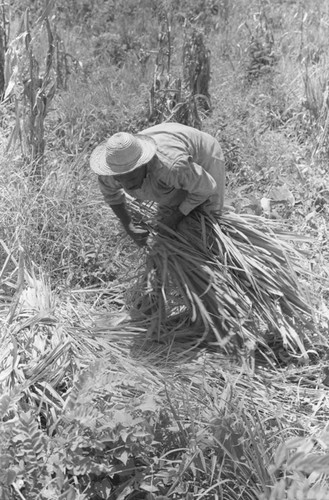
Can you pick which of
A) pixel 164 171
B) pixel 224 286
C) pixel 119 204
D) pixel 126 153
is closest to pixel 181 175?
pixel 164 171

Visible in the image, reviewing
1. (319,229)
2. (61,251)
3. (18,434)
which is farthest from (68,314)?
(319,229)

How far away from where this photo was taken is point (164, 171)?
274 centimetres

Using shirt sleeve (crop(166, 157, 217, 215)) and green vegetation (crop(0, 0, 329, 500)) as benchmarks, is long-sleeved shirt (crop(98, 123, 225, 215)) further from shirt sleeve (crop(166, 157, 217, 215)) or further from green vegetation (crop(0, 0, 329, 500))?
green vegetation (crop(0, 0, 329, 500))

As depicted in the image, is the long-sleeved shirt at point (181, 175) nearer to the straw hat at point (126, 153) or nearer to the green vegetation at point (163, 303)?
the straw hat at point (126, 153)

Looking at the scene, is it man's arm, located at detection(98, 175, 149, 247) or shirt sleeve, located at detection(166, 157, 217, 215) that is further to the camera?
man's arm, located at detection(98, 175, 149, 247)

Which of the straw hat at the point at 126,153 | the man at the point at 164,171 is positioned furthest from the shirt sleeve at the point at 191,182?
the straw hat at the point at 126,153

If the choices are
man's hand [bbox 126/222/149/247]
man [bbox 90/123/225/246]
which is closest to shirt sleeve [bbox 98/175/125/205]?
man [bbox 90/123/225/246]

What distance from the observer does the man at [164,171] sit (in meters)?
2.65

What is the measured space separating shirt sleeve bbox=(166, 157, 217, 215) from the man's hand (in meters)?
0.24

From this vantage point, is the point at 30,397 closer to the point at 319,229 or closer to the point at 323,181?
the point at 319,229

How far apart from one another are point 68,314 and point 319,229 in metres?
1.56

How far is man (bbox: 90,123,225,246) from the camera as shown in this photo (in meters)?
2.65

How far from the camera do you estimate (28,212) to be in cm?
353

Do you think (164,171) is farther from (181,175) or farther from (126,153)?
(126,153)
